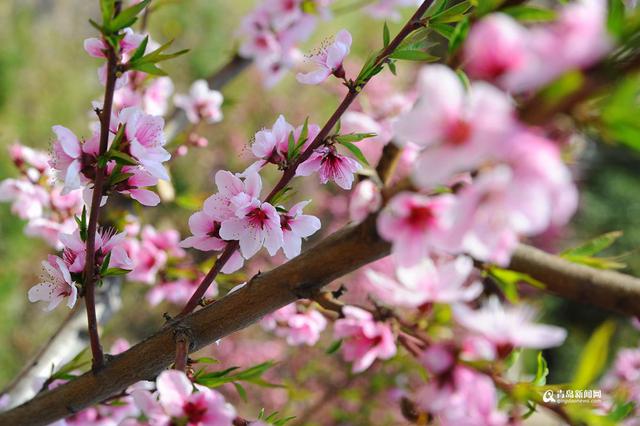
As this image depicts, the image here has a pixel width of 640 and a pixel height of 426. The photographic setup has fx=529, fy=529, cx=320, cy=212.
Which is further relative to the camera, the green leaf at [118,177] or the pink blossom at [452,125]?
the green leaf at [118,177]

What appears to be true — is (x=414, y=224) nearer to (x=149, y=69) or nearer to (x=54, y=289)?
(x=149, y=69)

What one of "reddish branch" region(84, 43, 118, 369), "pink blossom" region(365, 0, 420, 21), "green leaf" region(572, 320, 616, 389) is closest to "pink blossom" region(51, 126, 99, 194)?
"reddish branch" region(84, 43, 118, 369)

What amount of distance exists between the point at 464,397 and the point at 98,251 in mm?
415

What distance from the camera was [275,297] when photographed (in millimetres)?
495

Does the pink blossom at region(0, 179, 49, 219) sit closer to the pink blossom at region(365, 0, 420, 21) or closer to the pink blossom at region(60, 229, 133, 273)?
the pink blossom at region(60, 229, 133, 273)

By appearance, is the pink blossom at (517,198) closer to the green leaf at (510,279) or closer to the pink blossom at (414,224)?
the pink blossom at (414,224)

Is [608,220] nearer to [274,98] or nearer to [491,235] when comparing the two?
[274,98]

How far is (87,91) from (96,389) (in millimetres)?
4907

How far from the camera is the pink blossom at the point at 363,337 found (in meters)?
0.53

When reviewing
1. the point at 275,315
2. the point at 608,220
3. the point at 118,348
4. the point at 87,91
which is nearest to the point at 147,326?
the point at 87,91

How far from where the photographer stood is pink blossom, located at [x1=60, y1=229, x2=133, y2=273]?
0.56 meters

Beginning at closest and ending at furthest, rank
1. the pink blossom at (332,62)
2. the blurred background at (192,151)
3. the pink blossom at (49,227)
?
the pink blossom at (332,62), the pink blossom at (49,227), the blurred background at (192,151)

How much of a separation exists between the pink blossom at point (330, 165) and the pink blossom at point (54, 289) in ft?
0.87

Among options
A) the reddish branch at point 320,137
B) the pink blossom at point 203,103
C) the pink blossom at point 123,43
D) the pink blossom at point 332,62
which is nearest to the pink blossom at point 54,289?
the reddish branch at point 320,137
